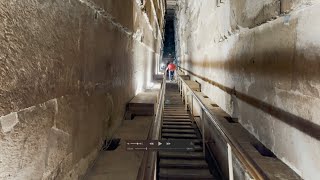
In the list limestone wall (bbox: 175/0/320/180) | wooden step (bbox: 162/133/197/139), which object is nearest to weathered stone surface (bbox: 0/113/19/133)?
limestone wall (bbox: 175/0/320/180)

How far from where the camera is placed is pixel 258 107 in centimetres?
319

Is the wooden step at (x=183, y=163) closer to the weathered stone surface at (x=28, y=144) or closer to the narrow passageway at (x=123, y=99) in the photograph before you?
the narrow passageway at (x=123, y=99)

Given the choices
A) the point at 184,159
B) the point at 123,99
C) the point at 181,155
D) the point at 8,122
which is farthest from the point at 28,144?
the point at 181,155

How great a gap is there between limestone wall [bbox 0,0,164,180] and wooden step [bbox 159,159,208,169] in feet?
5.80

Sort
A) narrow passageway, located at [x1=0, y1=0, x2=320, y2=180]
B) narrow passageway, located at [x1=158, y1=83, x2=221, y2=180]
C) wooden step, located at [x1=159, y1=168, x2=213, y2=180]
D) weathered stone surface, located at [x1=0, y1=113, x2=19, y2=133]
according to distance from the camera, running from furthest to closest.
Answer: narrow passageway, located at [x1=158, y1=83, x2=221, y2=180] → wooden step, located at [x1=159, y1=168, x2=213, y2=180] → narrow passageway, located at [x1=0, y1=0, x2=320, y2=180] → weathered stone surface, located at [x1=0, y1=113, x2=19, y2=133]

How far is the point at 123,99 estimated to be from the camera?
377 cm

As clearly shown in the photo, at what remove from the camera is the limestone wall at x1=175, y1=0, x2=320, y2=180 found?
2.03 meters

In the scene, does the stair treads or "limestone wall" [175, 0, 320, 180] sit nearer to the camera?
"limestone wall" [175, 0, 320, 180]

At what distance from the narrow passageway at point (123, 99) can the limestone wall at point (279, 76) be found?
12 mm

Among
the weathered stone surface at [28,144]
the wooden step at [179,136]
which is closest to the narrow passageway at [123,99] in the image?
the weathered stone surface at [28,144]

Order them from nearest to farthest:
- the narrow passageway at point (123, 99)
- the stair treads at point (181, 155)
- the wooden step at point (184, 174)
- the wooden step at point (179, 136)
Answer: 1. the narrow passageway at point (123, 99)
2. the wooden step at point (184, 174)
3. the stair treads at point (181, 155)
4. the wooden step at point (179, 136)

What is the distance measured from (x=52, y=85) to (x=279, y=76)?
2036mm

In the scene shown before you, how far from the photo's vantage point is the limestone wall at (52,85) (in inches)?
44.2

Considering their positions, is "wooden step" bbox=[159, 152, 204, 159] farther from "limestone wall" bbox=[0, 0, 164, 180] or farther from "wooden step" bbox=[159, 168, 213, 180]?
"limestone wall" bbox=[0, 0, 164, 180]
